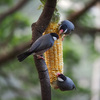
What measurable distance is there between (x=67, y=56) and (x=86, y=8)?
2.42 ft

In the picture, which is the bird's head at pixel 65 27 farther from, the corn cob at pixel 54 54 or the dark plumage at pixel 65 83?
the dark plumage at pixel 65 83

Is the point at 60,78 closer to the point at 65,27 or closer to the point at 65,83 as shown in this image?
the point at 65,83

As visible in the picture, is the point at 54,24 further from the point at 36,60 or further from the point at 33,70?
the point at 33,70

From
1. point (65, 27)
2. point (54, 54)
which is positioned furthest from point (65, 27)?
point (54, 54)

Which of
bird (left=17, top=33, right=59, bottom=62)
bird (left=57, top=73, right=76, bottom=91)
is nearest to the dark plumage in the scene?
bird (left=57, top=73, right=76, bottom=91)

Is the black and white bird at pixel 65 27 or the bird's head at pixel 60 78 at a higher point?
the black and white bird at pixel 65 27

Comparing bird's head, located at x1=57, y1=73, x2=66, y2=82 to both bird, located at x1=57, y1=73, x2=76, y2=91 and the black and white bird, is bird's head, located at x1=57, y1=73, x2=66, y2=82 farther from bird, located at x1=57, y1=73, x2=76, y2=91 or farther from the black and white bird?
the black and white bird

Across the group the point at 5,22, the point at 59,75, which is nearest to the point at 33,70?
the point at 5,22

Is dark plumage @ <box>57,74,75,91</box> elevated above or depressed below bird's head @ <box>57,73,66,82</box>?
below

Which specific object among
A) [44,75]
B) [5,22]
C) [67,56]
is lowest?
[44,75]

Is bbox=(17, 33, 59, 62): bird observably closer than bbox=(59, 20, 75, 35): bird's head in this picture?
Yes

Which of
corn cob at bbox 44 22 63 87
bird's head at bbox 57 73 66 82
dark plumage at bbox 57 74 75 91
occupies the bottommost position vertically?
dark plumage at bbox 57 74 75 91

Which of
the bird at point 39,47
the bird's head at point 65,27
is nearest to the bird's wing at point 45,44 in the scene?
the bird at point 39,47

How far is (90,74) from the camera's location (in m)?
7.26
